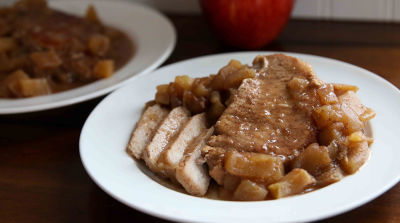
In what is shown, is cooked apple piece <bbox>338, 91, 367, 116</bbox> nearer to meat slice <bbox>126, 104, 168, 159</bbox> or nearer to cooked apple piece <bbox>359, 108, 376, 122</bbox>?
cooked apple piece <bbox>359, 108, 376, 122</bbox>

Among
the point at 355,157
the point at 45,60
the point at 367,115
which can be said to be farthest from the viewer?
the point at 45,60

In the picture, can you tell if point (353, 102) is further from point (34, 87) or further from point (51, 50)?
point (51, 50)

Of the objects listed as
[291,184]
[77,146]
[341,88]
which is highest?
[341,88]

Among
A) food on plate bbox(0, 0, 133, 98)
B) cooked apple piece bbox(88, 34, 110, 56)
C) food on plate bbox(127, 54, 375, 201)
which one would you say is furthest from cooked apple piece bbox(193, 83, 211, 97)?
cooked apple piece bbox(88, 34, 110, 56)

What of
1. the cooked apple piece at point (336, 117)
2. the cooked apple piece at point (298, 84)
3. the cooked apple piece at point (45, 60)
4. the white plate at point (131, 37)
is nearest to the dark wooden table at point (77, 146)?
the white plate at point (131, 37)

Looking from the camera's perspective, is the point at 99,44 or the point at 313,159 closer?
the point at 313,159

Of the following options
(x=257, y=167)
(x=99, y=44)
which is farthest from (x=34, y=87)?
(x=257, y=167)

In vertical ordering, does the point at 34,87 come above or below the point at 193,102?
below
